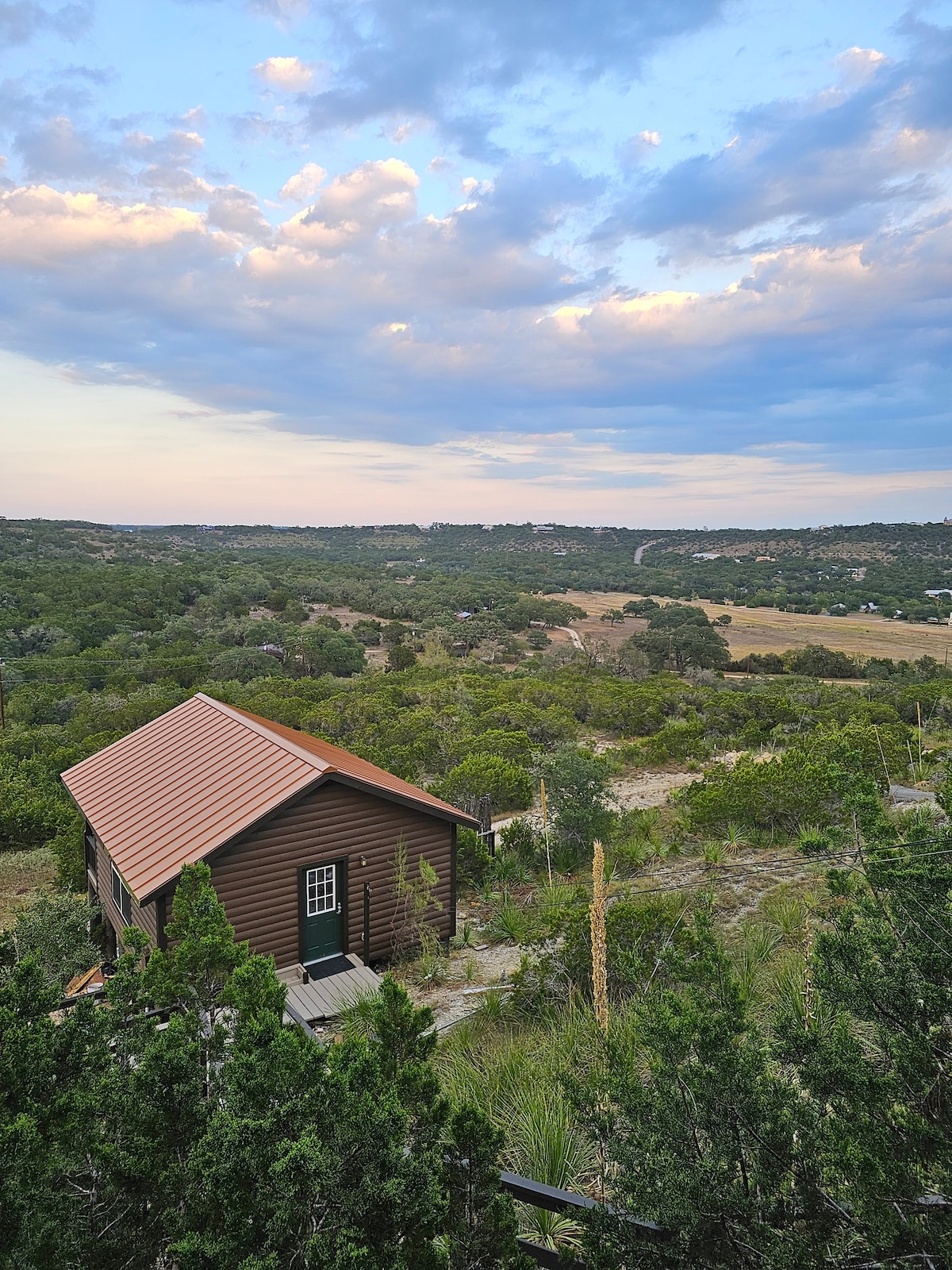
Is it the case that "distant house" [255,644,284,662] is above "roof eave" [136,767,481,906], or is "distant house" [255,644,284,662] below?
below

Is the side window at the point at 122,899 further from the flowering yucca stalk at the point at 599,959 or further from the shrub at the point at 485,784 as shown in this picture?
the flowering yucca stalk at the point at 599,959

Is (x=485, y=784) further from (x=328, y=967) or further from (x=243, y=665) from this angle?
(x=243, y=665)

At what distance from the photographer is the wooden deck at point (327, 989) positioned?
25.9 feet

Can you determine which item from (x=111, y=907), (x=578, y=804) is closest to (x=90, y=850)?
(x=111, y=907)

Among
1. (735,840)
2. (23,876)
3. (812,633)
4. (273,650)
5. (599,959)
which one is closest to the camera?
(599,959)

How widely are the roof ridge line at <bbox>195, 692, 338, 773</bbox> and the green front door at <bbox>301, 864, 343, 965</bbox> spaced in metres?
1.34

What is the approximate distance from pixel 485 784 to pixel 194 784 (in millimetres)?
6161

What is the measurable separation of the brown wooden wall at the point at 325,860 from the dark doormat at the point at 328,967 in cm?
21

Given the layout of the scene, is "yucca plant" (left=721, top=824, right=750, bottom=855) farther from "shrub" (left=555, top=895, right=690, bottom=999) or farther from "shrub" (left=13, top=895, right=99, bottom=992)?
"shrub" (left=13, top=895, right=99, bottom=992)

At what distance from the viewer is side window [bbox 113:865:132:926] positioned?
962cm

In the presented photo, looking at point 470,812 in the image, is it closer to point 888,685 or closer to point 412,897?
point 412,897

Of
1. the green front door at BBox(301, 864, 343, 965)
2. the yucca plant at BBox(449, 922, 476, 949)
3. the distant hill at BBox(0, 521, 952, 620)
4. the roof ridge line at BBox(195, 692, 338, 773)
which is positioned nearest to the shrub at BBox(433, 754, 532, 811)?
the yucca plant at BBox(449, 922, 476, 949)

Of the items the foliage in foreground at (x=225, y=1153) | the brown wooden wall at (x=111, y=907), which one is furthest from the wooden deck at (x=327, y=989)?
the foliage in foreground at (x=225, y=1153)

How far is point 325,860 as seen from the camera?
921cm
